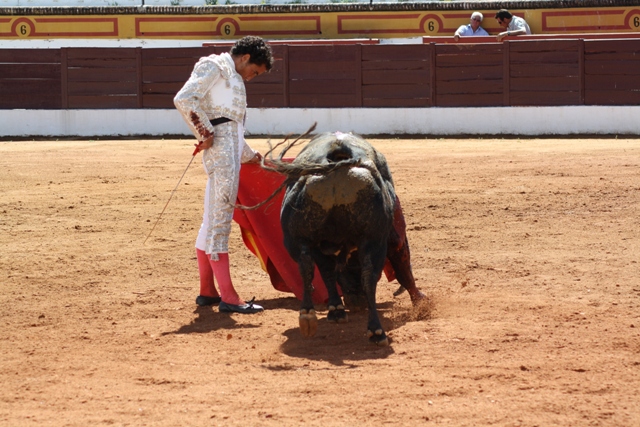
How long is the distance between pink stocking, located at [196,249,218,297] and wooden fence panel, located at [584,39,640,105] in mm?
10048

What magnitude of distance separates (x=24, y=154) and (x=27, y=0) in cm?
729

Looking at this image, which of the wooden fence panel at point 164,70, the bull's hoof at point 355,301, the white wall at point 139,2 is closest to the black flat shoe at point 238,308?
the bull's hoof at point 355,301

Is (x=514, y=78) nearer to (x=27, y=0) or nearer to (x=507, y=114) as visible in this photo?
(x=507, y=114)

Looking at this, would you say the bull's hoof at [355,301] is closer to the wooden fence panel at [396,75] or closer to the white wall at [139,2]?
the wooden fence panel at [396,75]

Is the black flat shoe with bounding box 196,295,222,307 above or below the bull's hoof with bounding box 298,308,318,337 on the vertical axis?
below

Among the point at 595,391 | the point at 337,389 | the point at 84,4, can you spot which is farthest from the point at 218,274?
the point at 84,4

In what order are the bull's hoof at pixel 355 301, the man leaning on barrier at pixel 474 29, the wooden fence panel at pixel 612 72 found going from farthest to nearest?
the man leaning on barrier at pixel 474 29 → the wooden fence panel at pixel 612 72 → the bull's hoof at pixel 355 301

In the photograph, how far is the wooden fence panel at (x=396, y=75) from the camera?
1441 centimetres

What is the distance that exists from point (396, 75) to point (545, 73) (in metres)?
2.14

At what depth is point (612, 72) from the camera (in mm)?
13773

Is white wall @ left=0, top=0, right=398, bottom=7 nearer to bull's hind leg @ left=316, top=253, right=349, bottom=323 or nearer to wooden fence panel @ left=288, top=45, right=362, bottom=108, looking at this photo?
wooden fence panel @ left=288, top=45, right=362, bottom=108

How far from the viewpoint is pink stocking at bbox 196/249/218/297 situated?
15.9 feet

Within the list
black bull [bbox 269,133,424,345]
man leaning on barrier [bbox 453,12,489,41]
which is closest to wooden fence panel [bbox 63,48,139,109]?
man leaning on barrier [bbox 453,12,489,41]

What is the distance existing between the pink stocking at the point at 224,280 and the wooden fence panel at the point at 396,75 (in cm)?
1000
